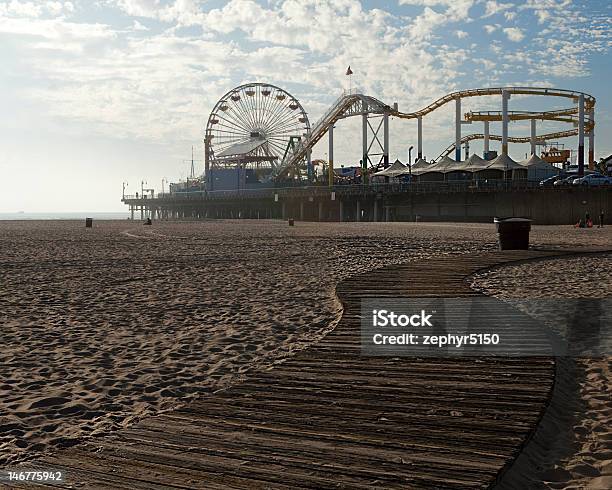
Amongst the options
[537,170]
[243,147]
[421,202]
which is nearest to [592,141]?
[537,170]

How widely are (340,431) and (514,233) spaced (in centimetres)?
1375

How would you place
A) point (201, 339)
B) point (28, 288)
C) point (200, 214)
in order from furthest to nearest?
point (200, 214)
point (28, 288)
point (201, 339)

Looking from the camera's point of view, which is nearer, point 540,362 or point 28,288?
point 540,362

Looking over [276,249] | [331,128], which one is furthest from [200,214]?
[276,249]

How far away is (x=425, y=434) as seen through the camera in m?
3.55

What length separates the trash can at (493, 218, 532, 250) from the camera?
16.2m

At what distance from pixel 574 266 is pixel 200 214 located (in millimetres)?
74969

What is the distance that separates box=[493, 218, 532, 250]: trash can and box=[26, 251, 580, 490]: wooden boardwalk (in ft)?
38.1

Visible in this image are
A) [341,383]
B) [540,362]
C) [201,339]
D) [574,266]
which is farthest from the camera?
[574,266]

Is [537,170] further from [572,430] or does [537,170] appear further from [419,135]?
[572,430]

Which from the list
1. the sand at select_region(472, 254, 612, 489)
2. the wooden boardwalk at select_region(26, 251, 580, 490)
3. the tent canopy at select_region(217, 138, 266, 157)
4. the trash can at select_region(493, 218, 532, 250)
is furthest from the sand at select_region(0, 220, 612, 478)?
the tent canopy at select_region(217, 138, 266, 157)

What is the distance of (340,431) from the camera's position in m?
3.63

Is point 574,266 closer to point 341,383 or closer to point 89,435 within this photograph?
point 341,383

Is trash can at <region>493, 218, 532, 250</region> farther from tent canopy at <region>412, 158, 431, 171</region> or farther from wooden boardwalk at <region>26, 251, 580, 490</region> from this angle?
tent canopy at <region>412, 158, 431, 171</region>
